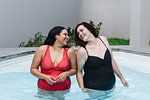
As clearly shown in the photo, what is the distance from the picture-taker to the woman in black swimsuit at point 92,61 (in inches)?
127

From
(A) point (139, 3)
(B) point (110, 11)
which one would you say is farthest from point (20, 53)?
(B) point (110, 11)

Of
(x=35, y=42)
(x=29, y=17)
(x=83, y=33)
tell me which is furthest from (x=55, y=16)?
(x=83, y=33)

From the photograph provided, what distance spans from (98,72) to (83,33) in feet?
1.82

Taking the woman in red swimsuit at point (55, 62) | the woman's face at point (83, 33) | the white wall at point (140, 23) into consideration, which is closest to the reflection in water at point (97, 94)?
the woman in red swimsuit at point (55, 62)

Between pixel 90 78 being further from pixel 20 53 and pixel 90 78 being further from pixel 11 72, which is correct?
pixel 20 53

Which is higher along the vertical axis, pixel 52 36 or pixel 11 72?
pixel 52 36

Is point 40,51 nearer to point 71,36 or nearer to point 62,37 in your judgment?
point 62,37

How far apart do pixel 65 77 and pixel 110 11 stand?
12.0 metres

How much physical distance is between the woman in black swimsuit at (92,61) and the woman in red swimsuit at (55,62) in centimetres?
16

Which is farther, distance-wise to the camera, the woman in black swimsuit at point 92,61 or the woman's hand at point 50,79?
the woman in black swimsuit at point 92,61

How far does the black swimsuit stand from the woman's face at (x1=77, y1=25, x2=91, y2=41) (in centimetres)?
27

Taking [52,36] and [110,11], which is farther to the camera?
[110,11]

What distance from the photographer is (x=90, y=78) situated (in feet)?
10.8

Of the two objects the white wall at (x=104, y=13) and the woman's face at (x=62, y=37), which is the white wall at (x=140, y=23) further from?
the woman's face at (x=62, y=37)
